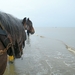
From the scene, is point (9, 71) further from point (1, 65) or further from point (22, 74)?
point (1, 65)

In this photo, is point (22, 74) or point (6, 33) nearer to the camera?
point (6, 33)

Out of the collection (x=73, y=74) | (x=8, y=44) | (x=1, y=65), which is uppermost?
(x=8, y=44)

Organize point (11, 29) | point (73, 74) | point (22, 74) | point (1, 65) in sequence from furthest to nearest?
point (73, 74), point (22, 74), point (11, 29), point (1, 65)

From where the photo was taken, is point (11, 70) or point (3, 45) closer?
point (3, 45)

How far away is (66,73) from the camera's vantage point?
8914mm

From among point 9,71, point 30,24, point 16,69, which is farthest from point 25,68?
point 30,24

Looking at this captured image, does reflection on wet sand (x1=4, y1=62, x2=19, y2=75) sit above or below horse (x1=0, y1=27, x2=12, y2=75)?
below

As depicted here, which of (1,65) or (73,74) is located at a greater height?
(1,65)

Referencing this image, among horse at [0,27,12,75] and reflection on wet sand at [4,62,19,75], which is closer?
horse at [0,27,12,75]

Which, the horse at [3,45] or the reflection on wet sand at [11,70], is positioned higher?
the horse at [3,45]

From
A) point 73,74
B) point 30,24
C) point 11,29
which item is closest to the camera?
point 11,29

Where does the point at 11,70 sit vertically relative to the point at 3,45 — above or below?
below

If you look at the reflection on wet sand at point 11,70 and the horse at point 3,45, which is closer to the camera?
the horse at point 3,45

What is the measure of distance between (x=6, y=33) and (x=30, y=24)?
14.7 feet
